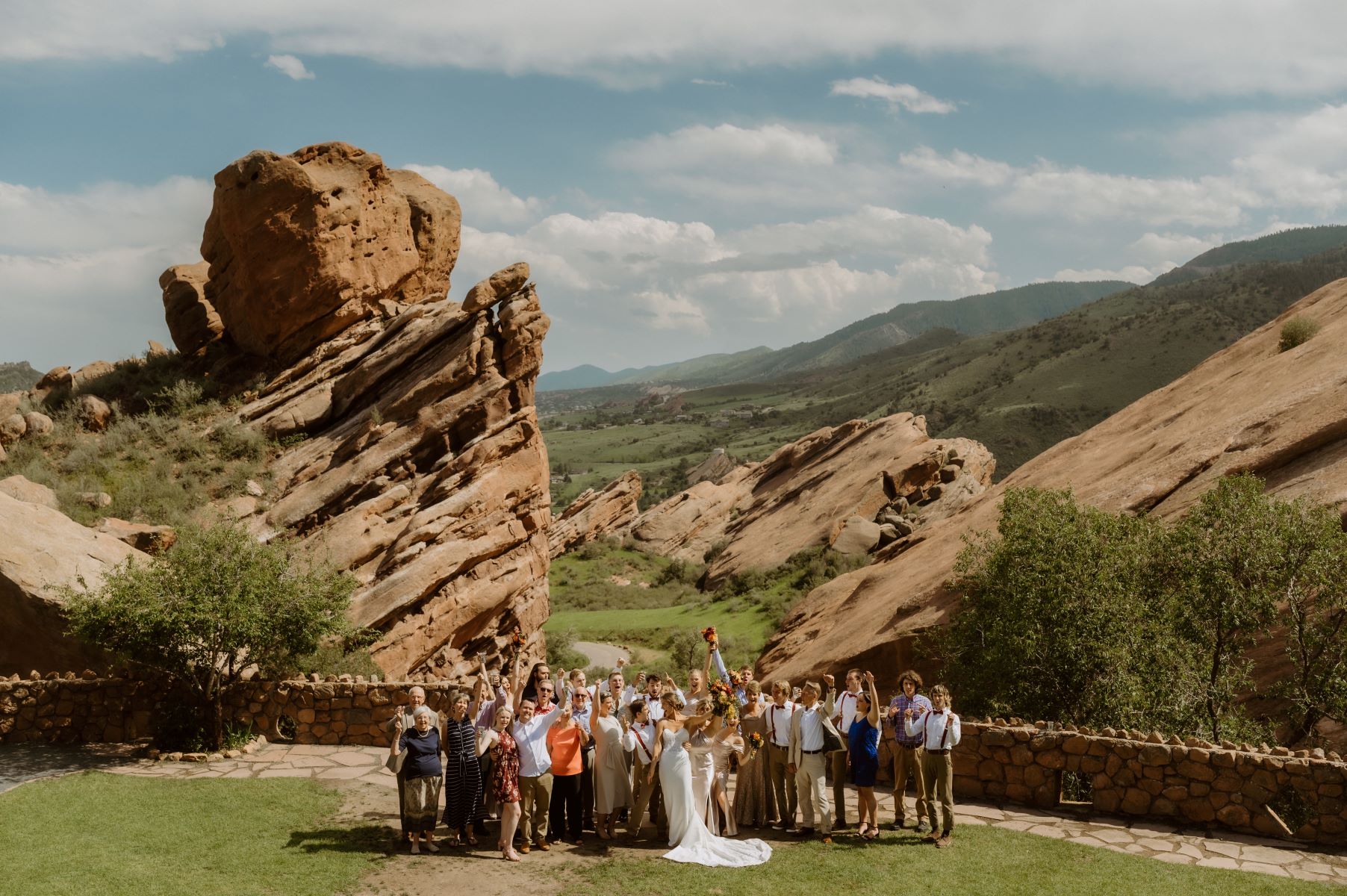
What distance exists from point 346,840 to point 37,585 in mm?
8897

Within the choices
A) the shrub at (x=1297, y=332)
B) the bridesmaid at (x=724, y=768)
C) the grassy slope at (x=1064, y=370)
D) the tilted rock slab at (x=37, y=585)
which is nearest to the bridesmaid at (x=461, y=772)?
the bridesmaid at (x=724, y=768)

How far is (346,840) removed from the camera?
424 inches

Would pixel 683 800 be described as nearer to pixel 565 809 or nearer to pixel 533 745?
pixel 565 809

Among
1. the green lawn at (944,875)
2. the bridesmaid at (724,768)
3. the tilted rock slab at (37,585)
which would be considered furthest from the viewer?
the tilted rock slab at (37,585)

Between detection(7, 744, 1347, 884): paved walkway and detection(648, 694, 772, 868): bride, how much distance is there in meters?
2.16

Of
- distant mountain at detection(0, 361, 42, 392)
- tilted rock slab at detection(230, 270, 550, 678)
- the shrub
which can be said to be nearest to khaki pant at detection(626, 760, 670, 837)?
tilted rock slab at detection(230, 270, 550, 678)

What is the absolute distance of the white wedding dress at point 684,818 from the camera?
34.0 feet

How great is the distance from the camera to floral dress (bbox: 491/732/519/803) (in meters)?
10.4

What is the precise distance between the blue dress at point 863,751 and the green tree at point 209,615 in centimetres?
919

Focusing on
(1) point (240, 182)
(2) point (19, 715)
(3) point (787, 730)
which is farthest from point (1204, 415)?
(1) point (240, 182)

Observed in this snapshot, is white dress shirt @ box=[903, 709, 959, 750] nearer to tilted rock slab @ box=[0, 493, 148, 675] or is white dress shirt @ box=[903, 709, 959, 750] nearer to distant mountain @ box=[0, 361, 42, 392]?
tilted rock slab @ box=[0, 493, 148, 675]

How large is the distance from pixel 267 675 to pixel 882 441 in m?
34.0

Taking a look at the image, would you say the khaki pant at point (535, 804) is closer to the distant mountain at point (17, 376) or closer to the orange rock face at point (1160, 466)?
the orange rock face at point (1160, 466)

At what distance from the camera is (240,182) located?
28625 mm
